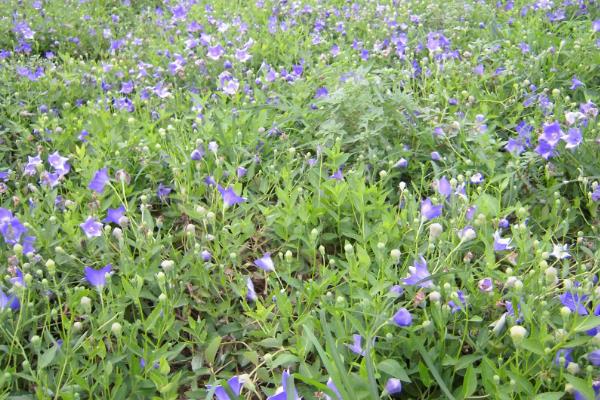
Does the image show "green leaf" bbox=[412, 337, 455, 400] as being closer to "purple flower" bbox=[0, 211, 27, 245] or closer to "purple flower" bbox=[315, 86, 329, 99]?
"purple flower" bbox=[0, 211, 27, 245]

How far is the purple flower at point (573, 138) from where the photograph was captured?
2746 mm

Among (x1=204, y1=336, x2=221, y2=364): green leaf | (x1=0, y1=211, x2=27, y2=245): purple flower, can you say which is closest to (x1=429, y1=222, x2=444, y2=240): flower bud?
(x1=204, y1=336, x2=221, y2=364): green leaf

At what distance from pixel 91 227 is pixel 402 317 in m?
1.28

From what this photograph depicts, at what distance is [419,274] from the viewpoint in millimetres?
2043

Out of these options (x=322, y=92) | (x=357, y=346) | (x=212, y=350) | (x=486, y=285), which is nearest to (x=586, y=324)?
(x=486, y=285)

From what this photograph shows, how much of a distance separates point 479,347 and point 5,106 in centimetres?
313

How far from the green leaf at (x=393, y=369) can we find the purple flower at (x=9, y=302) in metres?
1.25

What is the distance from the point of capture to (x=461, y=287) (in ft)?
7.00

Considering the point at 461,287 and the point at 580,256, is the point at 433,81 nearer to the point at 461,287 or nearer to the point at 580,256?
the point at 580,256

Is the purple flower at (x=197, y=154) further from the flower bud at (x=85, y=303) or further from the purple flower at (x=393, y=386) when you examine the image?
the purple flower at (x=393, y=386)

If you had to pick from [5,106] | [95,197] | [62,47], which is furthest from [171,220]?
[62,47]

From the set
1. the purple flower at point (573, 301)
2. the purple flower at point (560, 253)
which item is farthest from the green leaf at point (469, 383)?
the purple flower at point (560, 253)

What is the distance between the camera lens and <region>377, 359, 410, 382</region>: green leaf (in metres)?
A: 1.73

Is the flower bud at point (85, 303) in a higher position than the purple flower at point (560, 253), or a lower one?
higher
